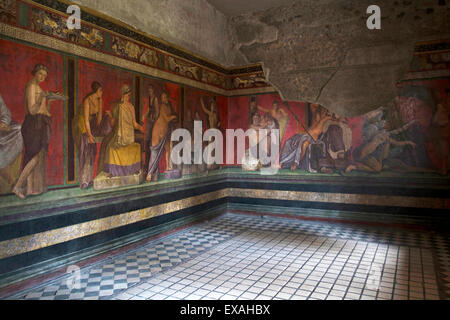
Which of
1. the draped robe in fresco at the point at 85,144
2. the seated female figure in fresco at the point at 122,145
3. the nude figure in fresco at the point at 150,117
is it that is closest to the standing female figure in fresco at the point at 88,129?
the draped robe in fresco at the point at 85,144

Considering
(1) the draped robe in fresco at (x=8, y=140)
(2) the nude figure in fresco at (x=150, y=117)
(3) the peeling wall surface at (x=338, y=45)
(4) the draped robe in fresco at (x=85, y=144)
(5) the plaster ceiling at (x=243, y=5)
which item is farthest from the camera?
(5) the plaster ceiling at (x=243, y=5)

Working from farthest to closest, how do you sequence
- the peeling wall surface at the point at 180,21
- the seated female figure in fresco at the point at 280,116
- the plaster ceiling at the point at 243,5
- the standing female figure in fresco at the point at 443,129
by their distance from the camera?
the seated female figure in fresco at the point at 280,116, the plaster ceiling at the point at 243,5, the standing female figure in fresco at the point at 443,129, the peeling wall surface at the point at 180,21

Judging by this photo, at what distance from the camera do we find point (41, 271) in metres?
3.62

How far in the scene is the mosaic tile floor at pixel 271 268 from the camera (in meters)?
3.44

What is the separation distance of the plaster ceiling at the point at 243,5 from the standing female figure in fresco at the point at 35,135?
4.28m

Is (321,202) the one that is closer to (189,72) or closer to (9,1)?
(189,72)

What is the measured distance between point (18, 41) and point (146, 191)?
2.66 m

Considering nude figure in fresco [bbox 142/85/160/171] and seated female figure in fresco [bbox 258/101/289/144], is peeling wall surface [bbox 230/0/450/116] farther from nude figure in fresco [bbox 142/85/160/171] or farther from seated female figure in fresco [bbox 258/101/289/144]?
nude figure in fresco [bbox 142/85/160/171]

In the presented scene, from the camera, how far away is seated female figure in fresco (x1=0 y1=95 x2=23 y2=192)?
331cm

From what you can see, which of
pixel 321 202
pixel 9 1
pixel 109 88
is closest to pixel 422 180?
pixel 321 202

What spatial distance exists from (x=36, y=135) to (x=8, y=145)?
326 mm

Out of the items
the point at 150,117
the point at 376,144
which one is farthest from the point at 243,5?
the point at 376,144

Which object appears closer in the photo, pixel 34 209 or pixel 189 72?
pixel 34 209

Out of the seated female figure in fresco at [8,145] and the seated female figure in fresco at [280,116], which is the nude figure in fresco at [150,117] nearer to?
the seated female figure in fresco at [8,145]
